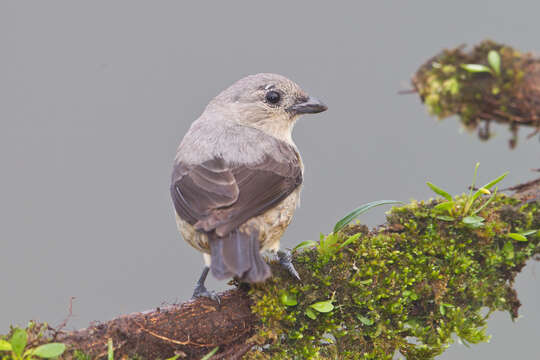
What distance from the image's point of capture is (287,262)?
4.22 meters

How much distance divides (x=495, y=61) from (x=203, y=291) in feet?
8.39

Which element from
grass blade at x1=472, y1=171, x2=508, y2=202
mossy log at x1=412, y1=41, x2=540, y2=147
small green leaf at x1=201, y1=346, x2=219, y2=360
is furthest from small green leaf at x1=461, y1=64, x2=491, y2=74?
small green leaf at x1=201, y1=346, x2=219, y2=360

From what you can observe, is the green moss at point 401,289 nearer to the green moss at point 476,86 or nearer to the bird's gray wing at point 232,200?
the bird's gray wing at point 232,200

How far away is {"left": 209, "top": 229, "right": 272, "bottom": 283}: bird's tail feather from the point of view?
3.77 metres

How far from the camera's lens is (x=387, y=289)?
3977 millimetres

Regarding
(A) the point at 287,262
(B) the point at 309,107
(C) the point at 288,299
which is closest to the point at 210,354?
(C) the point at 288,299

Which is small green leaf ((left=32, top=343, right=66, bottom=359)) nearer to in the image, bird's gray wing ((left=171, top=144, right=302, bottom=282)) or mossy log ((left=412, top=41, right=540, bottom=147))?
bird's gray wing ((left=171, top=144, right=302, bottom=282))

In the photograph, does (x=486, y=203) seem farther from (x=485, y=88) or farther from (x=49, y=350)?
(x=49, y=350)

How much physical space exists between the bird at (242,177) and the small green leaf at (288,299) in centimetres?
17

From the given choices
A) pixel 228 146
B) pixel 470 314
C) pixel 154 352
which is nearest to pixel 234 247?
pixel 154 352

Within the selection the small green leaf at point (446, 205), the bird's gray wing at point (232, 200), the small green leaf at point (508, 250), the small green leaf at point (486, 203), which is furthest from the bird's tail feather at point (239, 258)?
the small green leaf at point (508, 250)

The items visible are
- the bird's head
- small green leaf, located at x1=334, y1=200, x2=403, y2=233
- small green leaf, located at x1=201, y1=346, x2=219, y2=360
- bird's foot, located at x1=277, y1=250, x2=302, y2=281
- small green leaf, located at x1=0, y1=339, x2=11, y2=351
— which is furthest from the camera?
the bird's head

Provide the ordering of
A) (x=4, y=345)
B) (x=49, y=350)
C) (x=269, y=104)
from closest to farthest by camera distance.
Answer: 1. (x=4, y=345)
2. (x=49, y=350)
3. (x=269, y=104)

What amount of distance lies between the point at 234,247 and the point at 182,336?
0.68 meters
